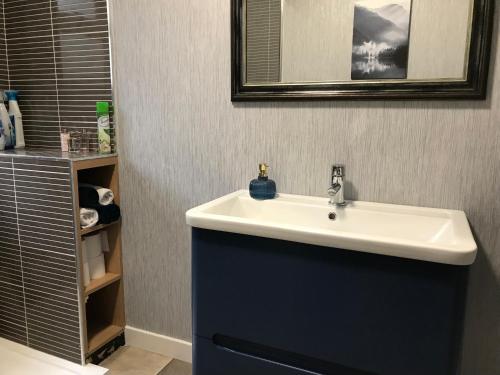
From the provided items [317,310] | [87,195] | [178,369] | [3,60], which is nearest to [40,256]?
[87,195]

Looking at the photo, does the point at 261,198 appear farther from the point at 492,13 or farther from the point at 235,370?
the point at 492,13

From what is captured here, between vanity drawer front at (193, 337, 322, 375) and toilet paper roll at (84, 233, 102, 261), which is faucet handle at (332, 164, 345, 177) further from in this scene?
toilet paper roll at (84, 233, 102, 261)

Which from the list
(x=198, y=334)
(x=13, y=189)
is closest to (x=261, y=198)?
(x=198, y=334)

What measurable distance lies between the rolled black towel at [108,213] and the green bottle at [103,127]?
23cm

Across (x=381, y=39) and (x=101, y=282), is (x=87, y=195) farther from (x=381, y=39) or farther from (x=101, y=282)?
(x=381, y=39)

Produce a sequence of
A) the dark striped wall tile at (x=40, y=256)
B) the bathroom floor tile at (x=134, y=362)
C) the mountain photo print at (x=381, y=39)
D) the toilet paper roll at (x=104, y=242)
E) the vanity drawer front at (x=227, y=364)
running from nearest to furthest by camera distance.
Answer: the vanity drawer front at (x=227, y=364), the mountain photo print at (x=381, y=39), the dark striped wall tile at (x=40, y=256), the bathroom floor tile at (x=134, y=362), the toilet paper roll at (x=104, y=242)

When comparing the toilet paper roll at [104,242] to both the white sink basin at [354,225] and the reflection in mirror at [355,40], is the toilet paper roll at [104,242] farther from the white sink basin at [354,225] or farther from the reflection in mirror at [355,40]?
the reflection in mirror at [355,40]

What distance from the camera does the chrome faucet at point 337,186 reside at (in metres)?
1.17

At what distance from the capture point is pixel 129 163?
5.25 ft

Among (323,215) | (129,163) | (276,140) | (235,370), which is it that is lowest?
(235,370)

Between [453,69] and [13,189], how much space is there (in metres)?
1.57

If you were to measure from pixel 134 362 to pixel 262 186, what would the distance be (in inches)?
36.6

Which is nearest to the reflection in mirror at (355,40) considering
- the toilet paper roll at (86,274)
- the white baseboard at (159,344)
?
the toilet paper roll at (86,274)

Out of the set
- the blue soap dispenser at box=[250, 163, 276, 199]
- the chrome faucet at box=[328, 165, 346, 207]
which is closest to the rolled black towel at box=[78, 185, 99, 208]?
the blue soap dispenser at box=[250, 163, 276, 199]
